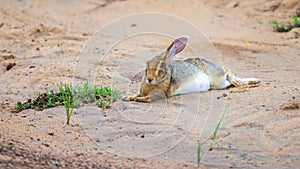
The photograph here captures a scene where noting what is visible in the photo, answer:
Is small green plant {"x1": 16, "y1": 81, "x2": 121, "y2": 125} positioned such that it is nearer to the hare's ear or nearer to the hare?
the hare

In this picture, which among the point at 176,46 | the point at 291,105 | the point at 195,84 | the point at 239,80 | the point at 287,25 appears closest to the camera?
the point at 291,105

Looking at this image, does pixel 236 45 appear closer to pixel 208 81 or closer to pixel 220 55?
pixel 220 55

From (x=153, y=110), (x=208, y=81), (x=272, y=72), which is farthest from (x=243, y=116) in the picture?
(x=272, y=72)

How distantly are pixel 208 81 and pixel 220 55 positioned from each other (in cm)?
203

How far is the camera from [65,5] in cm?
1196

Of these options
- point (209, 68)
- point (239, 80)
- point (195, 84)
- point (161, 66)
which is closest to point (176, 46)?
point (161, 66)

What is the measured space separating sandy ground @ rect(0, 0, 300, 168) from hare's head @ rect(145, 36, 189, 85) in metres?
0.27

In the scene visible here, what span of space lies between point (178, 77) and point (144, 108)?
2.42 ft

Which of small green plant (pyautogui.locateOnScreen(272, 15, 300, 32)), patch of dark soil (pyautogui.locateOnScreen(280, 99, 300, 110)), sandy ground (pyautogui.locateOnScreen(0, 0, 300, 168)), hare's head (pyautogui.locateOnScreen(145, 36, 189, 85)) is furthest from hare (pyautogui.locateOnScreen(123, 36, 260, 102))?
small green plant (pyautogui.locateOnScreen(272, 15, 300, 32))

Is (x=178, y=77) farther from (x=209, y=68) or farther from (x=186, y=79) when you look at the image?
(x=209, y=68)

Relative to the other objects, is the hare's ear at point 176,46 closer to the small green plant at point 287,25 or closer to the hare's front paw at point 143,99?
the hare's front paw at point 143,99

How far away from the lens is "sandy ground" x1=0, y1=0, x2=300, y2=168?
4.14m

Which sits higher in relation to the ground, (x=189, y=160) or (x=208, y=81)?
(x=208, y=81)

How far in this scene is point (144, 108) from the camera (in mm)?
5496
